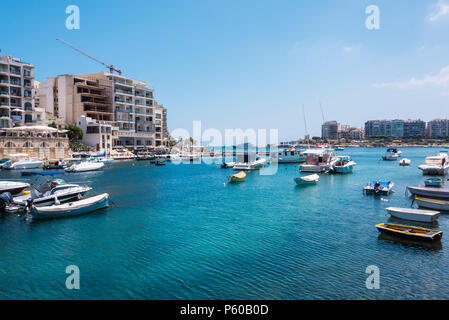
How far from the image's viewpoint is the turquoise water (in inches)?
513

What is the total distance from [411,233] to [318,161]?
4100 centimetres

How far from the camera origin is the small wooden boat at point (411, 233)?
1784 centimetres

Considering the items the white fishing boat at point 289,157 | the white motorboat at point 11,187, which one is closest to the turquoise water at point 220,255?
the white motorboat at point 11,187

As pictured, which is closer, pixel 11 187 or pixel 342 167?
pixel 11 187

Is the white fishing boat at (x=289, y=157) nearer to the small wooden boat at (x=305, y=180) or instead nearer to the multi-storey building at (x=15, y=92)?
the small wooden boat at (x=305, y=180)

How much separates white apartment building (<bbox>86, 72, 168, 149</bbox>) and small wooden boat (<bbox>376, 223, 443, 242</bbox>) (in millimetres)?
89310

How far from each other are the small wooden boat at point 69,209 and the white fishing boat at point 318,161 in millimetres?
39663

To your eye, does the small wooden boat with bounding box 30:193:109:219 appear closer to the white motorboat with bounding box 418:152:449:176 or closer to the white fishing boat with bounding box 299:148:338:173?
the white fishing boat with bounding box 299:148:338:173

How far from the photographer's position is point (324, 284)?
1331cm

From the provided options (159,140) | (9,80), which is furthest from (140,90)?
(9,80)

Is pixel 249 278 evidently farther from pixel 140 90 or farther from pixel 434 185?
pixel 140 90

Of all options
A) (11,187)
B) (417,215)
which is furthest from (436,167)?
(11,187)

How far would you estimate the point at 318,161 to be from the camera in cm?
5847

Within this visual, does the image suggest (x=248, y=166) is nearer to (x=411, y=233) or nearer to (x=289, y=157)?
(x=289, y=157)
